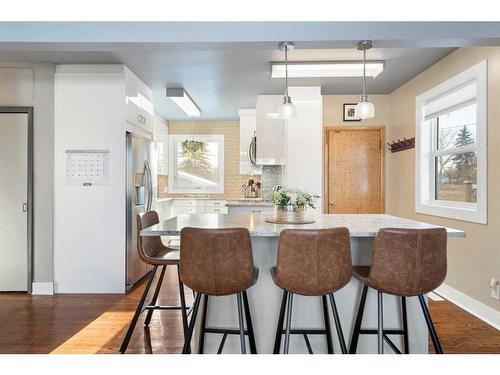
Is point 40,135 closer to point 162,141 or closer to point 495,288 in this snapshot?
point 162,141

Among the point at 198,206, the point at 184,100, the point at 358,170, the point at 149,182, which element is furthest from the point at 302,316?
the point at 198,206

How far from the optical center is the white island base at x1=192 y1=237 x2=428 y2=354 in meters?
2.17

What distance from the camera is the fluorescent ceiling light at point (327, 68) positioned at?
3553 millimetres

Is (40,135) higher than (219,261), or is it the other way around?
(40,135)

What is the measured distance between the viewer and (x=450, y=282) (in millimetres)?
3590

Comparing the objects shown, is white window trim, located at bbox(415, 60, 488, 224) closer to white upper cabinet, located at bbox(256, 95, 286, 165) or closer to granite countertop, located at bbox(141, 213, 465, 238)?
granite countertop, located at bbox(141, 213, 465, 238)

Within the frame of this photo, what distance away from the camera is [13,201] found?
12.3 feet

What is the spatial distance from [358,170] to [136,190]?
10.1 ft

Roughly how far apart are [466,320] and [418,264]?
67.2 inches

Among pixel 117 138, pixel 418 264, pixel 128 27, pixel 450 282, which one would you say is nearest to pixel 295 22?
pixel 128 27

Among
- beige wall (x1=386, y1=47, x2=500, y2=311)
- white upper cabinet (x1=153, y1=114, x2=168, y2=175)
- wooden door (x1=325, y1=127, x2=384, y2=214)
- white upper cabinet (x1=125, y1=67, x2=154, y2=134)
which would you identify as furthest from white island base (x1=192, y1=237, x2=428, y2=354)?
white upper cabinet (x1=153, y1=114, x2=168, y2=175)

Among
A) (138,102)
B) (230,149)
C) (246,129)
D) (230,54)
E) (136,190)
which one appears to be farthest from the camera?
(230,149)

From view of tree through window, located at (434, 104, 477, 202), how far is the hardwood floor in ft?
3.81

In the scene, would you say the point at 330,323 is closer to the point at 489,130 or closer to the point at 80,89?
the point at 489,130
